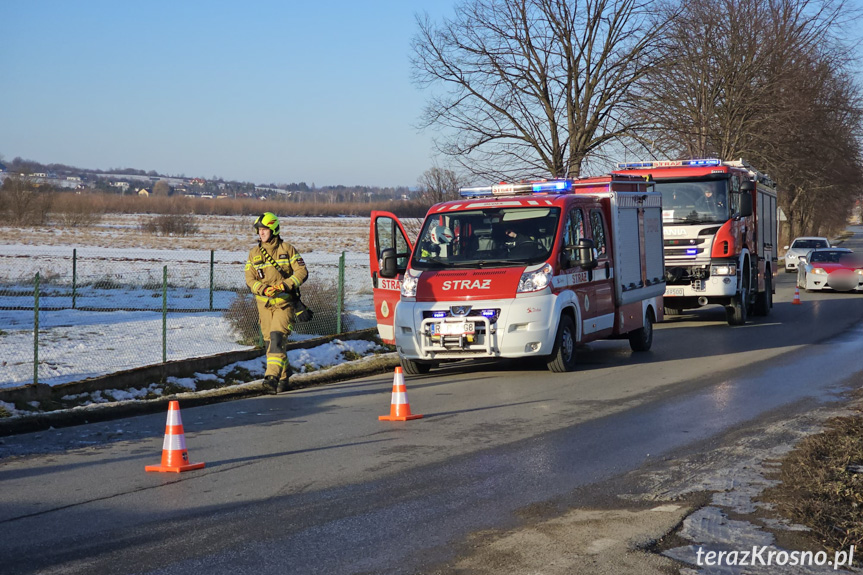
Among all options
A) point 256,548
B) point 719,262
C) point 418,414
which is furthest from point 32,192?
point 256,548

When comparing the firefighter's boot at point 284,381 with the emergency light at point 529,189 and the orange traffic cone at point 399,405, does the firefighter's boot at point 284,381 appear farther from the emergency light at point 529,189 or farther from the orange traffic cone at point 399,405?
the emergency light at point 529,189

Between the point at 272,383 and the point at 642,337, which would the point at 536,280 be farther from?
the point at 642,337

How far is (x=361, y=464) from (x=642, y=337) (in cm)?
892

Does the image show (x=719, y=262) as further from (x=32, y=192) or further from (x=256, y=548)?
(x=32, y=192)

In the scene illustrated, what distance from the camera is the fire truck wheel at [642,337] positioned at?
15649 mm

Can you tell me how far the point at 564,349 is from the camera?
42.6 ft

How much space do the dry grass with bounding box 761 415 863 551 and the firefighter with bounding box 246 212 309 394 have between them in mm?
6064

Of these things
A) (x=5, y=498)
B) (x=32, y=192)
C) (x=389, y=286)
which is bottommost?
(x=5, y=498)

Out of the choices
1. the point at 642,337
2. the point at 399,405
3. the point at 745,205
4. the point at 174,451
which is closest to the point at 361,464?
the point at 174,451

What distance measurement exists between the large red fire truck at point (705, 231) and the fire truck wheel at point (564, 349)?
20.4 feet

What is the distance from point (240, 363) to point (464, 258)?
3452 mm

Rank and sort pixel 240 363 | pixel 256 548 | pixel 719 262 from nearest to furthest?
1. pixel 256 548
2. pixel 240 363
3. pixel 719 262

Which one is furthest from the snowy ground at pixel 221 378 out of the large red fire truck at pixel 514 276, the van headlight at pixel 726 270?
the van headlight at pixel 726 270

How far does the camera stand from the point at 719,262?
1903 centimetres
